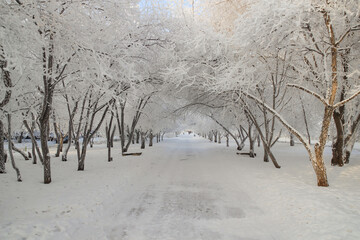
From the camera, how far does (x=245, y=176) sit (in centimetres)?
972

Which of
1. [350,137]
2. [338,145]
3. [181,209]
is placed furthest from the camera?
[350,137]

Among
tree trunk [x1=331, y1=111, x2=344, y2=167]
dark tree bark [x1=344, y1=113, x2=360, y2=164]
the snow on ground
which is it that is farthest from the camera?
dark tree bark [x1=344, y1=113, x2=360, y2=164]

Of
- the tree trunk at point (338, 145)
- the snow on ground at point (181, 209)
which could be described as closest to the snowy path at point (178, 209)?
the snow on ground at point (181, 209)

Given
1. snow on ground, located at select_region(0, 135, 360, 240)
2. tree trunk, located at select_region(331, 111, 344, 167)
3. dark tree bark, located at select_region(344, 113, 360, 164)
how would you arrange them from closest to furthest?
snow on ground, located at select_region(0, 135, 360, 240), tree trunk, located at select_region(331, 111, 344, 167), dark tree bark, located at select_region(344, 113, 360, 164)

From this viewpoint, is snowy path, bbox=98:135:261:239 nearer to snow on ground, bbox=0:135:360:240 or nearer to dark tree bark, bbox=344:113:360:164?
snow on ground, bbox=0:135:360:240

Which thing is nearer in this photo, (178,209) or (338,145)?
(178,209)

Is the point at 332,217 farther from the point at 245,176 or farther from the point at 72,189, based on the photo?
the point at 72,189

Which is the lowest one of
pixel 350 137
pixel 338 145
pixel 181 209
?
pixel 181 209

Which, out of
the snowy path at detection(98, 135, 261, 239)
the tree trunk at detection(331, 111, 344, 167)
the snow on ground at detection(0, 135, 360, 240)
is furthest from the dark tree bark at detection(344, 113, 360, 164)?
the snowy path at detection(98, 135, 261, 239)

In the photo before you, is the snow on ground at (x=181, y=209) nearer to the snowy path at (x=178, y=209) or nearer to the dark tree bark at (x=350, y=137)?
the snowy path at (x=178, y=209)

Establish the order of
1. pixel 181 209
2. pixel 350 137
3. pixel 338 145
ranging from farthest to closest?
1. pixel 350 137
2. pixel 338 145
3. pixel 181 209

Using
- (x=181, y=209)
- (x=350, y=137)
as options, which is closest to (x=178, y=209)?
(x=181, y=209)

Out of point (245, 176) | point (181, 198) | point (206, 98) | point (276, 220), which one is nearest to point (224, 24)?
point (206, 98)

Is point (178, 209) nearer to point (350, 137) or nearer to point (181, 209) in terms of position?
point (181, 209)
